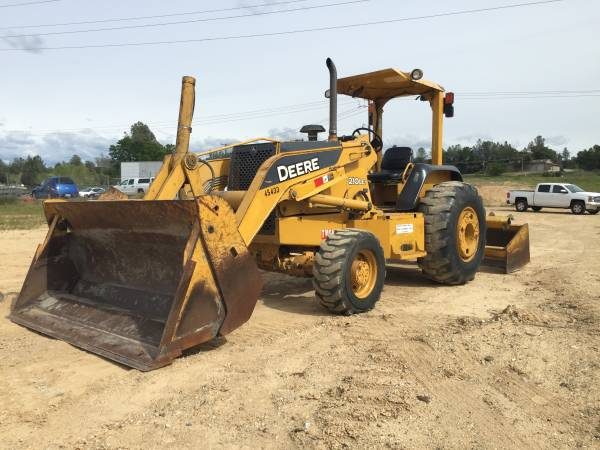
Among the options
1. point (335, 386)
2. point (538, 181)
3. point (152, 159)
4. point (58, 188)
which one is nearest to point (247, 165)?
point (335, 386)

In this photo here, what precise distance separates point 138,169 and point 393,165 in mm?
45099

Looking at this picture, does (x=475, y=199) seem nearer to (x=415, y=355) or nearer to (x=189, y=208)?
(x=415, y=355)

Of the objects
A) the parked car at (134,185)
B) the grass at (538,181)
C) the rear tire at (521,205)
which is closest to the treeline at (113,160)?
the parked car at (134,185)

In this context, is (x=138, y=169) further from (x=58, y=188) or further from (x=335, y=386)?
(x=335, y=386)

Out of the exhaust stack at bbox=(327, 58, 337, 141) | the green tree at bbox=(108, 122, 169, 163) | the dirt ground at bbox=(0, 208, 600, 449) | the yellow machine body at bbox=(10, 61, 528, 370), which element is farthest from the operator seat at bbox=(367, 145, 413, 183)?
the green tree at bbox=(108, 122, 169, 163)

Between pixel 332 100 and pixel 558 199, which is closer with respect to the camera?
pixel 332 100

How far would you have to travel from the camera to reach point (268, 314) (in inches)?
234

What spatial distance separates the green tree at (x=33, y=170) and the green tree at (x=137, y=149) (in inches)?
410

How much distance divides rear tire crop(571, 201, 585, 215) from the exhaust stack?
23.1 meters

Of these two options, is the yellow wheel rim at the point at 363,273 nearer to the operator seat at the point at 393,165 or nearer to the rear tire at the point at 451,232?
the rear tire at the point at 451,232

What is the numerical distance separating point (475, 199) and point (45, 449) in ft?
21.1

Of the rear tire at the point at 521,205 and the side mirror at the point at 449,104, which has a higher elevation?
the side mirror at the point at 449,104

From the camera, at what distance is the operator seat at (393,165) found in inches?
312

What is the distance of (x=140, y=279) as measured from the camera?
5254 millimetres
